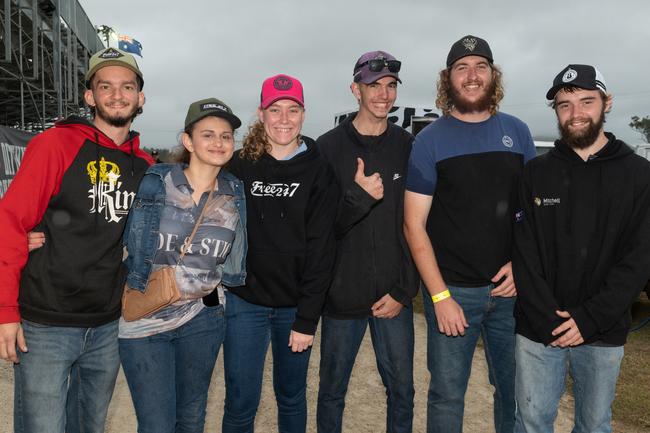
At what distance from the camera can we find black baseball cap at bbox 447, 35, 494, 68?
3375mm

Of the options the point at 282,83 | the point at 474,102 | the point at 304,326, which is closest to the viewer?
the point at 304,326

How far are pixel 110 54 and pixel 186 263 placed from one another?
1.34 meters

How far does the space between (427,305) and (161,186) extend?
6.23 ft

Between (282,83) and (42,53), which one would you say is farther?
(42,53)

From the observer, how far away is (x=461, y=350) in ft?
11.0

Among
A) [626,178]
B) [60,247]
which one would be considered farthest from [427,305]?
[60,247]

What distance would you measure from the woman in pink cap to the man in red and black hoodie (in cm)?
74

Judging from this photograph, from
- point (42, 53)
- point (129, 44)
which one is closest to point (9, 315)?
point (42, 53)

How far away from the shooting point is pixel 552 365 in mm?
2961

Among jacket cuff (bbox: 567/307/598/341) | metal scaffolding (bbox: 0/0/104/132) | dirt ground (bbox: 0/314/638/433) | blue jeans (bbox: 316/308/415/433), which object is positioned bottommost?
dirt ground (bbox: 0/314/638/433)

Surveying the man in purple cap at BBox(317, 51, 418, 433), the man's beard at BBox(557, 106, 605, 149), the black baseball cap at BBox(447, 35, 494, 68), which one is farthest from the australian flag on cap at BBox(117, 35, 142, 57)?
the man's beard at BBox(557, 106, 605, 149)

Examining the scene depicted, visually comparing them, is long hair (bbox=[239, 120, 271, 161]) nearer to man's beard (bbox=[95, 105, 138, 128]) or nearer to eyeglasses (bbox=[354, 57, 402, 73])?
man's beard (bbox=[95, 105, 138, 128])

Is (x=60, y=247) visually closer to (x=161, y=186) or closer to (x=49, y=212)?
(x=49, y=212)

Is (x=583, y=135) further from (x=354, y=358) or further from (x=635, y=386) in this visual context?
(x=635, y=386)
